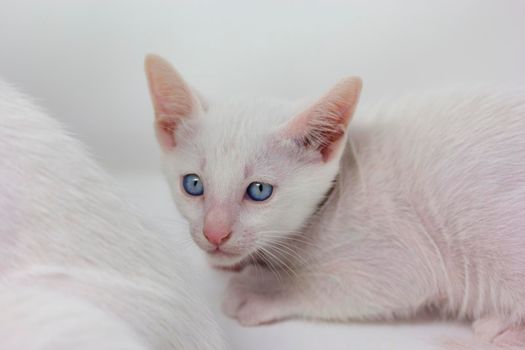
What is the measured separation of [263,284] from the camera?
1285 mm

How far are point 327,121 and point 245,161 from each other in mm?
145

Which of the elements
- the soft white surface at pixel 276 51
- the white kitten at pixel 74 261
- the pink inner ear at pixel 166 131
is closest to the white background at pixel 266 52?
the soft white surface at pixel 276 51

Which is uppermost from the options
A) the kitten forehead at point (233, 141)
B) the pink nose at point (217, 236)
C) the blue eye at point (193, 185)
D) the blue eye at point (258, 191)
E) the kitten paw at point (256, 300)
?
the kitten forehead at point (233, 141)

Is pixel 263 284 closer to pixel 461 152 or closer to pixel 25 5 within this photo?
pixel 461 152

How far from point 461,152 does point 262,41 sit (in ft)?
1.92

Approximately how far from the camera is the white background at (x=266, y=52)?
1.58m

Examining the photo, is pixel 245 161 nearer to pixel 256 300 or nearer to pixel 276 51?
pixel 256 300

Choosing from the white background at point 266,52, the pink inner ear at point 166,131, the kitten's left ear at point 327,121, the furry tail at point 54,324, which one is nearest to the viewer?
the furry tail at point 54,324

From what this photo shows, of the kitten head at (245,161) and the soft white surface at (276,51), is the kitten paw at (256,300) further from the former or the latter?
the soft white surface at (276,51)

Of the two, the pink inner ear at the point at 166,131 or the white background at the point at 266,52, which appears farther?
the white background at the point at 266,52

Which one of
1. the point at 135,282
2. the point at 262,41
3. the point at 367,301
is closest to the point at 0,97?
the point at 135,282

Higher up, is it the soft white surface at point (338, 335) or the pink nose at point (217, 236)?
the pink nose at point (217, 236)

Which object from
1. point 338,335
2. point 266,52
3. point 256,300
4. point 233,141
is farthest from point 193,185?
point 266,52

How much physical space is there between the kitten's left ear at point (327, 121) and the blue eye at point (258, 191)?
0.29 feet
